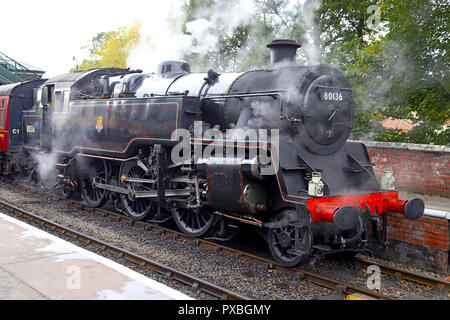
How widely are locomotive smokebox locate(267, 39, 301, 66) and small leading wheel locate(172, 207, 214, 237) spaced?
256 centimetres

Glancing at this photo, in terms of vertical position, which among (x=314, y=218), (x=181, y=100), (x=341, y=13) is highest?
(x=341, y=13)

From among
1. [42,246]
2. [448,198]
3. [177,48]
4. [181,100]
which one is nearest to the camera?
[42,246]

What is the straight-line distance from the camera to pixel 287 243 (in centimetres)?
536

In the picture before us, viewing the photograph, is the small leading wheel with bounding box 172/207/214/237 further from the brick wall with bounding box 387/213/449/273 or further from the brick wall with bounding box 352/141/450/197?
the brick wall with bounding box 352/141/450/197

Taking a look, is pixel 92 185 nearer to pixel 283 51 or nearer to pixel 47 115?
pixel 47 115

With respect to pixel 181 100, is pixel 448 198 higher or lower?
lower

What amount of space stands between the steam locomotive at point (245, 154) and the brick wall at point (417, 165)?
220cm

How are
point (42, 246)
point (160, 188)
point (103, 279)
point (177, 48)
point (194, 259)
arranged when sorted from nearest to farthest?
point (103, 279)
point (42, 246)
point (194, 259)
point (160, 188)
point (177, 48)

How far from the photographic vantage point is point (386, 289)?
5051 mm

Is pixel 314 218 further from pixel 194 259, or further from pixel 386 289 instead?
pixel 194 259

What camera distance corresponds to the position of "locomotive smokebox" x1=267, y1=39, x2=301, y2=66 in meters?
6.40

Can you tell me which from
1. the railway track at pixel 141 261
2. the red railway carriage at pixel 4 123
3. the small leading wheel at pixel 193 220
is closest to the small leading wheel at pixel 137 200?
the small leading wheel at pixel 193 220
